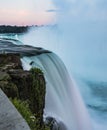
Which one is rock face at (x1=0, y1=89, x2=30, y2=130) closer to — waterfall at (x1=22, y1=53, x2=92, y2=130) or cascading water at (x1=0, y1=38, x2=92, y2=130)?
cascading water at (x1=0, y1=38, x2=92, y2=130)

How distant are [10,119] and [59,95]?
936 cm

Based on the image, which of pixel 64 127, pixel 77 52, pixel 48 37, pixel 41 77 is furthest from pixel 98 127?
pixel 48 37

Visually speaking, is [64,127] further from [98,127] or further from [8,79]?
[98,127]

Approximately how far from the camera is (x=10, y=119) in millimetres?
3699

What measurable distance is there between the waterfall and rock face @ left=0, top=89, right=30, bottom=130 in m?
7.46

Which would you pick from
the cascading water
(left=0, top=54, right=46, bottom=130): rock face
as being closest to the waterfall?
the cascading water

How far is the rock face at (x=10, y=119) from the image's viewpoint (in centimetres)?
357

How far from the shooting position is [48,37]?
64312mm

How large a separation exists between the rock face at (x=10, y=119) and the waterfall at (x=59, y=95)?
7456 mm

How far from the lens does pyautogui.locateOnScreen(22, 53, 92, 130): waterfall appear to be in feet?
40.5

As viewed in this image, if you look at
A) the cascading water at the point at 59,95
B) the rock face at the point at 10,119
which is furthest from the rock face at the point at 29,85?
the rock face at the point at 10,119

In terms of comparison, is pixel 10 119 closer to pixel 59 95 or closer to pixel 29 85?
pixel 29 85

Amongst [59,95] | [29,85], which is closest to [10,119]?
[29,85]

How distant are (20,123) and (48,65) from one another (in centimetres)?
1018
